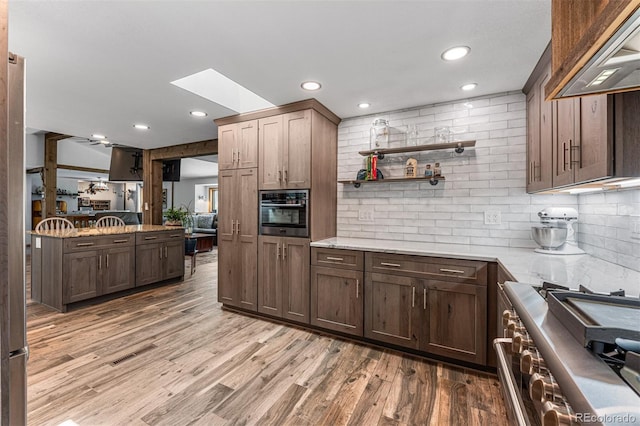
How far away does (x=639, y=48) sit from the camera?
0.68 meters

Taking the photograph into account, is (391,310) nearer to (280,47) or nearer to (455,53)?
(455,53)

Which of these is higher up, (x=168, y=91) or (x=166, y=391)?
(x=168, y=91)

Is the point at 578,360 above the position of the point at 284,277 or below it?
above

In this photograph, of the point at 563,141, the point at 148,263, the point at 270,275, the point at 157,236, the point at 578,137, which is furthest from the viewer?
the point at 157,236

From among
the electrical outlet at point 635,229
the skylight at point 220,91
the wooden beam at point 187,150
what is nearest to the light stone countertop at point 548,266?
the electrical outlet at point 635,229

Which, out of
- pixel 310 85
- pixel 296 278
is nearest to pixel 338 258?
pixel 296 278

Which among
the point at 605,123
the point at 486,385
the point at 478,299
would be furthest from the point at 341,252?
the point at 605,123

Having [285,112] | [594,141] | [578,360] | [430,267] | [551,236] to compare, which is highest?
[285,112]

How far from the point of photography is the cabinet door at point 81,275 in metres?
3.27

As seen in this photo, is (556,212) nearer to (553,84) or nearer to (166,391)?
(553,84)

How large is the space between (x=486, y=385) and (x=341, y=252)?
1.47 metres

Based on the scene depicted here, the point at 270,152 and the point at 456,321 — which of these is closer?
the point at 456,321

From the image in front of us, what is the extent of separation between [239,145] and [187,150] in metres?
2.21

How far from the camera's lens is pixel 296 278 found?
293 cm
